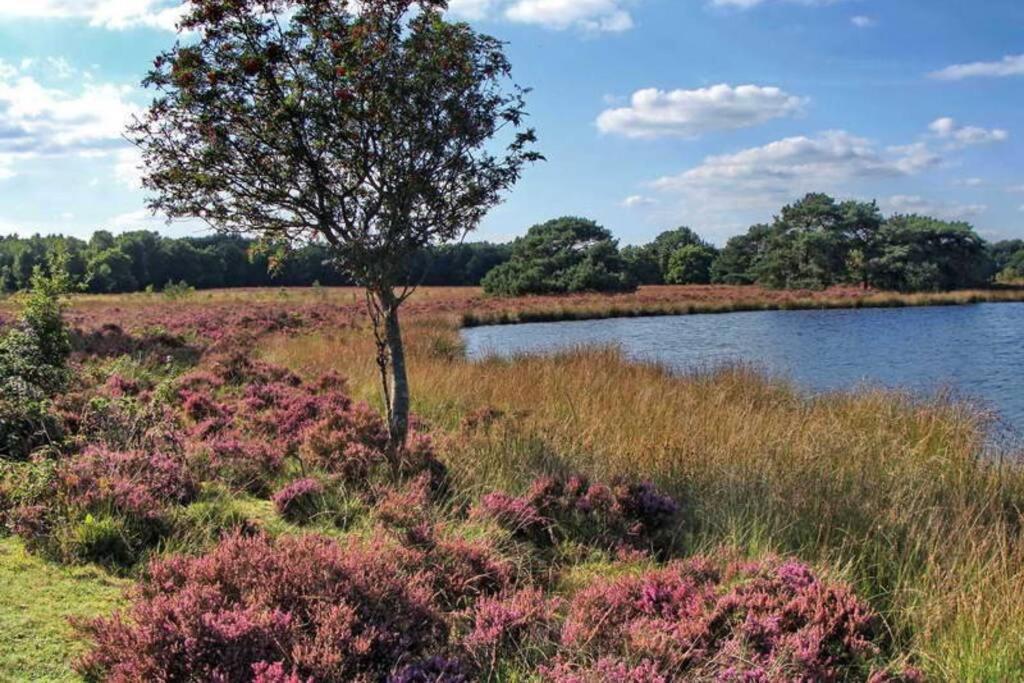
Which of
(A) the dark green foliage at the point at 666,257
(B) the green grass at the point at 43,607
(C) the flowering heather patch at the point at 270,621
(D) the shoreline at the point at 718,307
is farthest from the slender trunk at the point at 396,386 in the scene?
(A) the dark green foliage at the point at 666,257

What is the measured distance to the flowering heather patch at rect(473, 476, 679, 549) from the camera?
5387 millimetres

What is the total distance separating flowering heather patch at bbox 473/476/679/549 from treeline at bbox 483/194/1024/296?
6201 cm

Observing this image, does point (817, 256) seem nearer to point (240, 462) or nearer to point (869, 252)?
point (869, 252)

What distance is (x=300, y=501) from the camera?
5.71 m

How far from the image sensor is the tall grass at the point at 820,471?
13.6 feet

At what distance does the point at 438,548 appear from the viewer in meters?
4.39

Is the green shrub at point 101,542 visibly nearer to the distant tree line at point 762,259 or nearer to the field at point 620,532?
the field at point 620,532

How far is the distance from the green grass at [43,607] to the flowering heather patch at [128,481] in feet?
1.72

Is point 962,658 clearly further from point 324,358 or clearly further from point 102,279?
point 102,279

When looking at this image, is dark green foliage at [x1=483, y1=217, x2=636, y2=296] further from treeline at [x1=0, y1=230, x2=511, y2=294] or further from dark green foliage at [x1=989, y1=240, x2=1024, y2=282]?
dark green foliage at [x1=989, y1=240, x2=1024, y2=282]

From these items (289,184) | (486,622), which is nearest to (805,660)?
(486,622)

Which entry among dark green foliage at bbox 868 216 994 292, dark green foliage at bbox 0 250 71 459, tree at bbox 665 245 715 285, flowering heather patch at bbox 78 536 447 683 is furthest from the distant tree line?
flowering heather patch at bbox 78 536 447 683

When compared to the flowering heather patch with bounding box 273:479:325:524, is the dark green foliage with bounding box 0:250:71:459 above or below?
above

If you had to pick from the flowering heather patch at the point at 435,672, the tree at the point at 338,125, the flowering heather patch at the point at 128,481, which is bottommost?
the flowering heather patch at the point at 435,672
